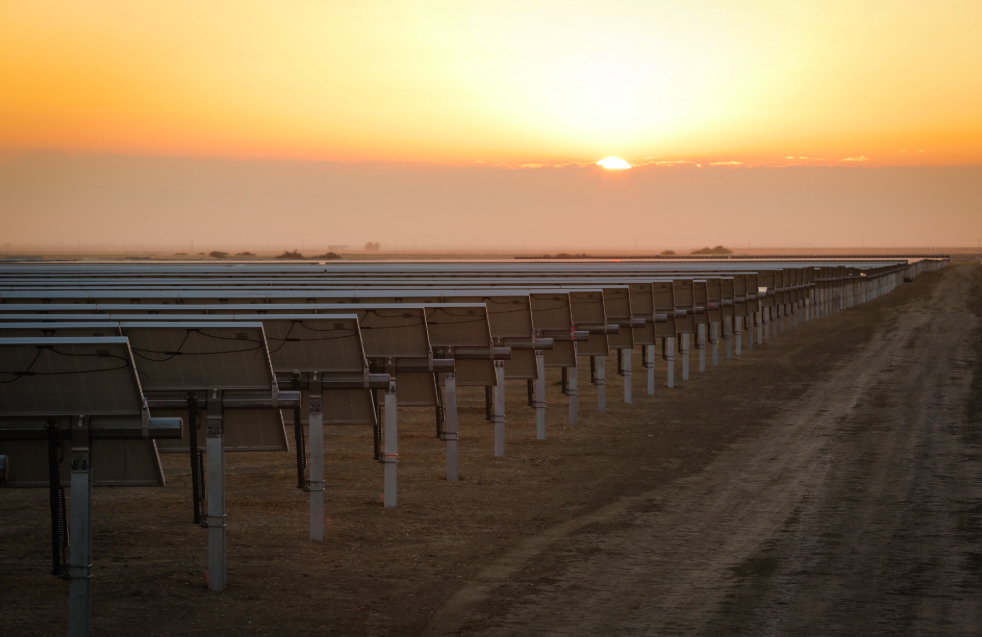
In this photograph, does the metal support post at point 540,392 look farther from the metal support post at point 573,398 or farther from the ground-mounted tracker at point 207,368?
the ground-mounted tracker at point 207,368

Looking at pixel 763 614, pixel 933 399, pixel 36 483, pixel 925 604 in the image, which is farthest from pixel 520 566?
pixel 933 399

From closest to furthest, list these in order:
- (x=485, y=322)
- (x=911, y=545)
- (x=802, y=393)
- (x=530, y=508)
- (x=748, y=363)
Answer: (x=911, y=545), (x=530, y=508), (x=485, y=322), (x=802, y=393), (x=748, y=363)

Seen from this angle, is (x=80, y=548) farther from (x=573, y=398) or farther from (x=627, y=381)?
(x=627, y=381)

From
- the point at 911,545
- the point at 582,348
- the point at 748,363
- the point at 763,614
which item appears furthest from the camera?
the point at 748,363

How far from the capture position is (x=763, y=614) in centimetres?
938

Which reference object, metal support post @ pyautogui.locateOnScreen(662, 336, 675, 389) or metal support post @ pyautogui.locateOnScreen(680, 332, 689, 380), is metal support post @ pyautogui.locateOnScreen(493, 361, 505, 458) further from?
metal support post @ pyautogui.locateOnScreen(680, 332, 689, 380)

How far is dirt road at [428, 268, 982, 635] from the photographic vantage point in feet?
30.6

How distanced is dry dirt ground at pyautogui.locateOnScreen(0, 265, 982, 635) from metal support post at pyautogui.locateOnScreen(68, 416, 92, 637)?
31cm

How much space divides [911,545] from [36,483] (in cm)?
813

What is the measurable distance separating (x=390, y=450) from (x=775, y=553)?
463 centimetres

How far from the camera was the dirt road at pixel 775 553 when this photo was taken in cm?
933

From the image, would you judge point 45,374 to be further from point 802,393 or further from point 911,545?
point 802,393

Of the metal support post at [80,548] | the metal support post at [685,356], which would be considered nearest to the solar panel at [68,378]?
the metal support post at [80,548]

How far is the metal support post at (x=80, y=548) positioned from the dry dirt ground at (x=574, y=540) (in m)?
0.31
